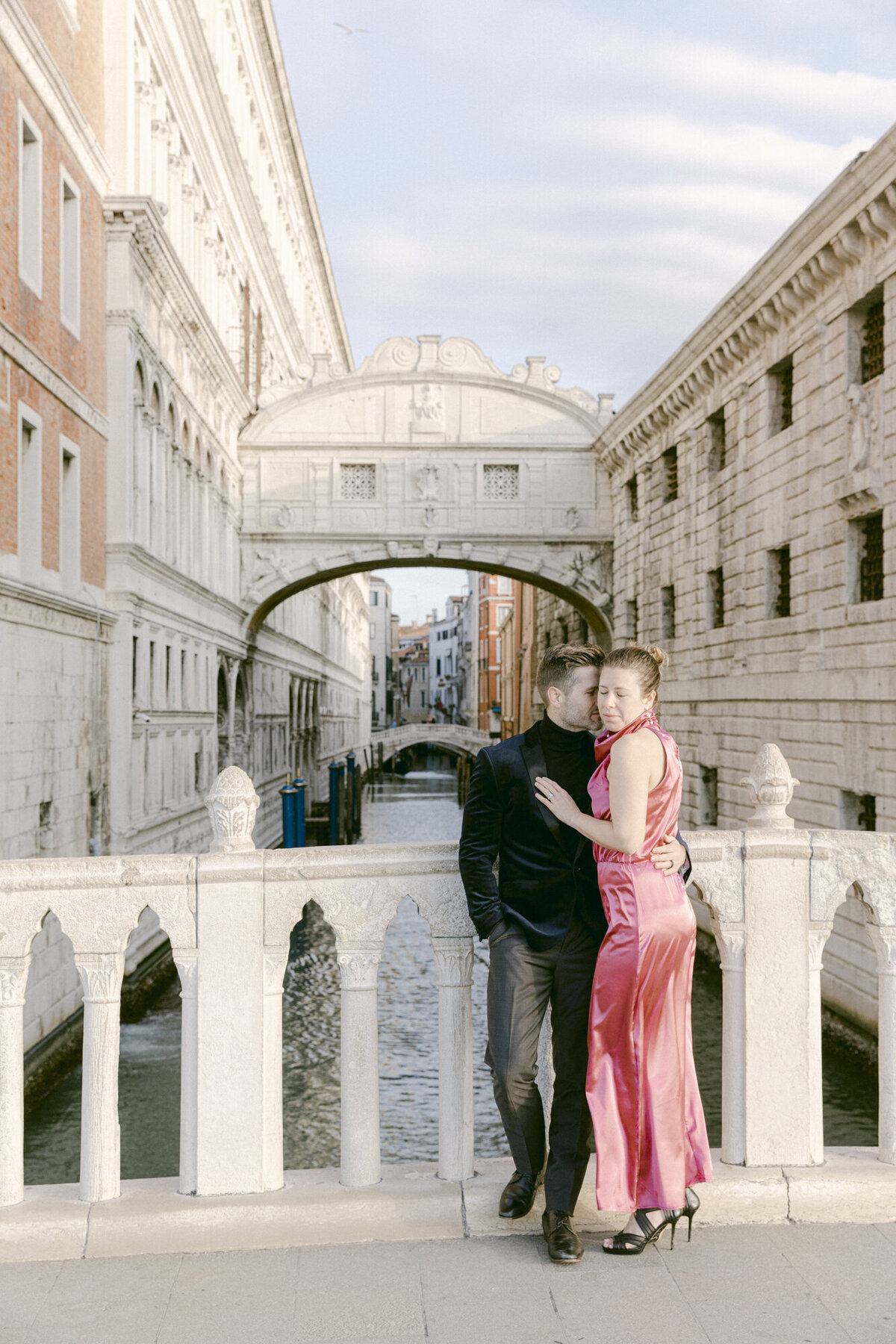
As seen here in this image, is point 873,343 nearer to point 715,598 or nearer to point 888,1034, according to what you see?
A: point 715,598

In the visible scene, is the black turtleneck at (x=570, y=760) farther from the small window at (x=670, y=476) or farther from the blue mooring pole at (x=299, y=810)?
the blue mooring pole at (x=299, y=810)

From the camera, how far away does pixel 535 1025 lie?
10.0 feet

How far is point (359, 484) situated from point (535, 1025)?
802 inches

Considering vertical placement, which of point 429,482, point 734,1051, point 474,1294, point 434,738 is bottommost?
point 434,738

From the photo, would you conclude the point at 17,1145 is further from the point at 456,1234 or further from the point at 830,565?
the point at 830,565

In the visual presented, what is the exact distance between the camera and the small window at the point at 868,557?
12172mm

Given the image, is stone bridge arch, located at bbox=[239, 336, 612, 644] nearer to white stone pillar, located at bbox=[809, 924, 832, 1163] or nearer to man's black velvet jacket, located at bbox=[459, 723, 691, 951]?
white stone pillar, located at bbox=[809, 924, 832, 1163]

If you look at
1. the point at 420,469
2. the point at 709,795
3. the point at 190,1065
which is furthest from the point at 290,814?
the point at 190,1065

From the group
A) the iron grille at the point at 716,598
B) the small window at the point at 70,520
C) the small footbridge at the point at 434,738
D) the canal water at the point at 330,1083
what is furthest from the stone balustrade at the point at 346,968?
the small footbridge at the point at 434,738

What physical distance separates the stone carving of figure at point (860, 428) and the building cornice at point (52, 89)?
8.08 m

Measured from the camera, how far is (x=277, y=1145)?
125 inches

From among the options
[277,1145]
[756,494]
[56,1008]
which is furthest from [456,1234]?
[756,494]

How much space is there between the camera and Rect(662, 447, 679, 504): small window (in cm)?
1975

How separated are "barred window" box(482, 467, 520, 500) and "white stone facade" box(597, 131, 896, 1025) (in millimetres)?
3698
